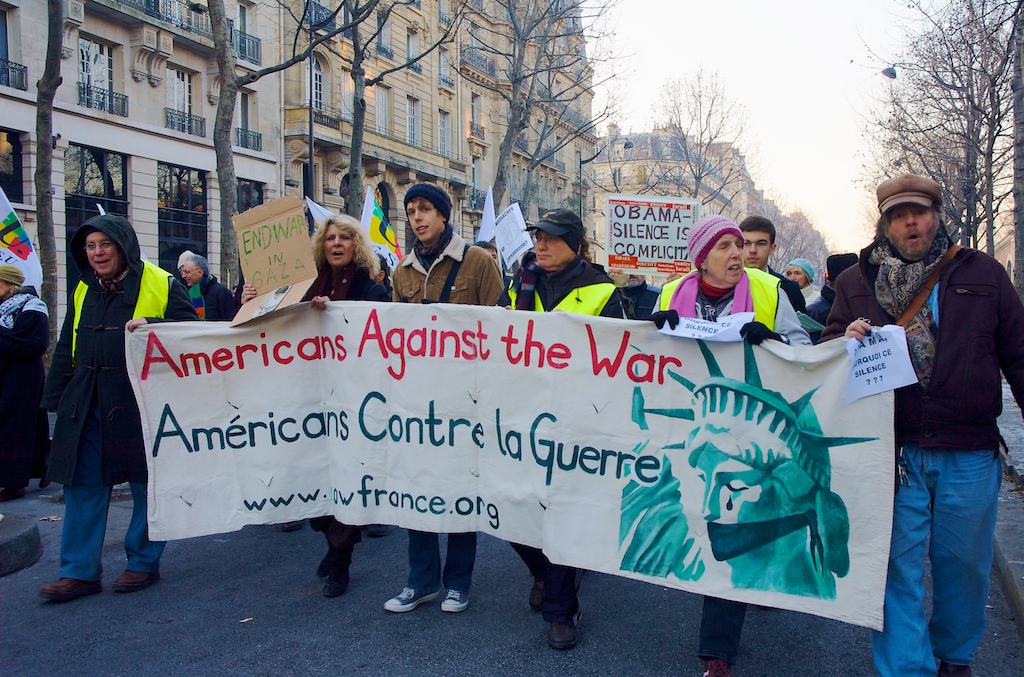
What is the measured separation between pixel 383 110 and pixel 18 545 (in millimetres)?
29999

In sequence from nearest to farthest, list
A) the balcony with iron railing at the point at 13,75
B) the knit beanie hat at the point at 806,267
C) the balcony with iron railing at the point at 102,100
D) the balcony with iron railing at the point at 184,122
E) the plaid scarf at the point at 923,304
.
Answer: the plaid scarf at the point at 923,304, the knit beanie hat at the point at 806,267, the balcony with iron railing at the point at 13,75, the balcony with iron railing at the point at 102,100, the balcony with iron railing at the point at 184,122

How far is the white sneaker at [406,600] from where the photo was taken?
4.23 metres

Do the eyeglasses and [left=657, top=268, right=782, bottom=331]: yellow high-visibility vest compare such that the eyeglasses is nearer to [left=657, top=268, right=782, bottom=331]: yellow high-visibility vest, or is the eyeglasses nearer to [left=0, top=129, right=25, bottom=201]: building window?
[left=657, top=268, right=782, bottom=331]: yellow high-visibility vest

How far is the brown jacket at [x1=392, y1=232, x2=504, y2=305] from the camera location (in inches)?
179

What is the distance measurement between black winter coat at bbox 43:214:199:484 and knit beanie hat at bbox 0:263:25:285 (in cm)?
204

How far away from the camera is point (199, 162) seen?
2495cm

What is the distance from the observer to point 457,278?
4551 millimetres

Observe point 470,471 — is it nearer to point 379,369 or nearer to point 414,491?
point 414,491

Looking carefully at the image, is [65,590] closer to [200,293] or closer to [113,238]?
[113,238]

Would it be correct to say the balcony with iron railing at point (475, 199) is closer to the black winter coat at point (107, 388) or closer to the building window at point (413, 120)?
the building window at point (413, 120)

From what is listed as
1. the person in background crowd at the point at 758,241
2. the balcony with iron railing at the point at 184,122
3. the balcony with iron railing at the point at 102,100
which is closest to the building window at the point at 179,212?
the balcony with iron railing at the point at 184,122

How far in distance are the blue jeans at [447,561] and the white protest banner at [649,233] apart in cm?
567

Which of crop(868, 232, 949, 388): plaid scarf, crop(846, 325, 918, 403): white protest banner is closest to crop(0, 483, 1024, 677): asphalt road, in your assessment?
crop(846, 325, 918, 403): white protest banner

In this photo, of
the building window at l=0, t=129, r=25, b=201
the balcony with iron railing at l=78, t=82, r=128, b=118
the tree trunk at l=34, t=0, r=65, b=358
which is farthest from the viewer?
the balcony with iron railing at l=78, t=82, r=128, b=118
